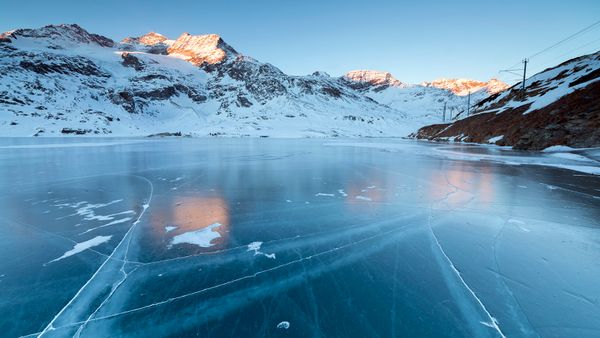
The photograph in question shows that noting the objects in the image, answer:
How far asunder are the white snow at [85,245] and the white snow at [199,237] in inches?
46.8

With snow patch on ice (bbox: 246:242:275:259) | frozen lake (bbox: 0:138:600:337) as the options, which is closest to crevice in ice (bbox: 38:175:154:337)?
frozen lake (bbox: 0:138:600:337)

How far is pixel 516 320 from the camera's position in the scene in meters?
2.59

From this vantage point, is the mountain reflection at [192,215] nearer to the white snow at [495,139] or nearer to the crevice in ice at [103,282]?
the crevice in ice at [103,282]

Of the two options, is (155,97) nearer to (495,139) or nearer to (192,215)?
(495,139)

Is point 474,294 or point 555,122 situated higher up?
point 555,122

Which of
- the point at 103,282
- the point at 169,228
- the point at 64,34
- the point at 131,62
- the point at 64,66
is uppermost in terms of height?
the point at 64,34

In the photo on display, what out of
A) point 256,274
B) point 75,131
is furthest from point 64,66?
point 256,274

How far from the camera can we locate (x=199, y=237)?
15.3 ft

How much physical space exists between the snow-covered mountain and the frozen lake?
84281 mm

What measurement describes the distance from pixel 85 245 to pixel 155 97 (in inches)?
5420

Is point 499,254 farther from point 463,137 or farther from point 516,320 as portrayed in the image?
point 463,137

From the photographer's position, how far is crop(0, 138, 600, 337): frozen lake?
8.58 ft

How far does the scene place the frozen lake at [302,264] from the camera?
8.58ft

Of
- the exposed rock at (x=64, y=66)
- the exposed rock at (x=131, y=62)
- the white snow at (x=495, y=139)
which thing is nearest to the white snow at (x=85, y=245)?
the white snow at (x=495, y=139)
